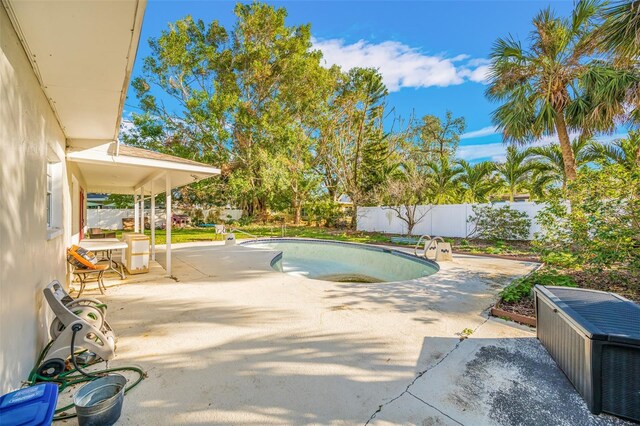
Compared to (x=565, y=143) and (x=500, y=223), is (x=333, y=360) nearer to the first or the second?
(x=565, y=143)

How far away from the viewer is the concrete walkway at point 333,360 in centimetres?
235

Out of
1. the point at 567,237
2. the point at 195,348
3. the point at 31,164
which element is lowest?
the point at 195,348

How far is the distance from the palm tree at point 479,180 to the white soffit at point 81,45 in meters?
16.5

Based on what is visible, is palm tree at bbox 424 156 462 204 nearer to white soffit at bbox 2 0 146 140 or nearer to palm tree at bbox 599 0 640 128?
palm tree at bbox 599 0 640 128

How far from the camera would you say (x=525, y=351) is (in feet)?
11.1

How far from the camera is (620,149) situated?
36.3ft

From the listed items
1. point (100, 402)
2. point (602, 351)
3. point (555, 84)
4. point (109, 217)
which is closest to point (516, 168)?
point (555, 84)

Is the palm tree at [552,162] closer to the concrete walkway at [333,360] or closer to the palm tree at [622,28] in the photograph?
the palm tree at [622,28]

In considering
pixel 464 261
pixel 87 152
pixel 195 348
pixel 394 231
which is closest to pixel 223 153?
pixel 394 231

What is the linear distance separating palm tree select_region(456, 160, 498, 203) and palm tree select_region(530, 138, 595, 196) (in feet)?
6.47

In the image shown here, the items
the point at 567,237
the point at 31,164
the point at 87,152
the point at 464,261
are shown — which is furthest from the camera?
the point at 464,261

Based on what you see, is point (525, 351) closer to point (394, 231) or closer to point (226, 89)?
point (394, 231)

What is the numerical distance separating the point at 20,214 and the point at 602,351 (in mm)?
5198

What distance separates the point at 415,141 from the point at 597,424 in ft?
99.7
